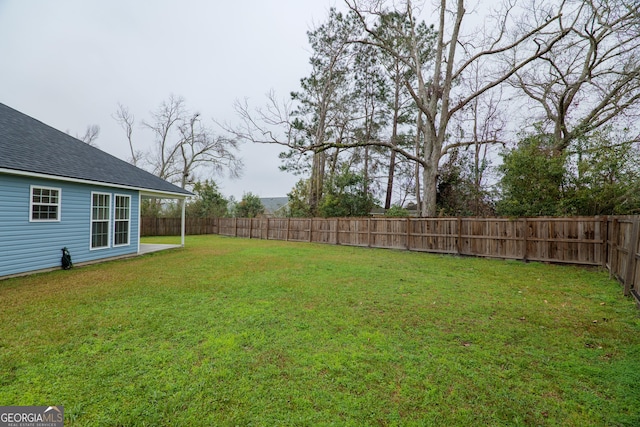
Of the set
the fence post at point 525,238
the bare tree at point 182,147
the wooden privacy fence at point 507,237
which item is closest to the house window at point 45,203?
the wooden privacy fence at point 507,237

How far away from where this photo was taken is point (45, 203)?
7051mm

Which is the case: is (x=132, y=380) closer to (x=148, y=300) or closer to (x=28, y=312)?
(x=148, y=300)

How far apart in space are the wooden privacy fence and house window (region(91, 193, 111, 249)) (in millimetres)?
9730

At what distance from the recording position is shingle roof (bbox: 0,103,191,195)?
6683 mm

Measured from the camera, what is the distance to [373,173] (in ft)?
71.4

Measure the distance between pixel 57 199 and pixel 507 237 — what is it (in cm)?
1353

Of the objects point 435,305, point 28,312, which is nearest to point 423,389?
point 435,305

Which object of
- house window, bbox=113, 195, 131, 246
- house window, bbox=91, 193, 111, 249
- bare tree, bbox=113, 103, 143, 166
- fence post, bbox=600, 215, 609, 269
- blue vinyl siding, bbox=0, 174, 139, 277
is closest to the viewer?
blue vinyl siding, bbox=0, 174, 139, 277

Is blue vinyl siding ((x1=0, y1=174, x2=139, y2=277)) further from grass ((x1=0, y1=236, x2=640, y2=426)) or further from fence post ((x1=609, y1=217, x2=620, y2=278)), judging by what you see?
fence post ((x1=609, y1=217, x2=620, y2=278))

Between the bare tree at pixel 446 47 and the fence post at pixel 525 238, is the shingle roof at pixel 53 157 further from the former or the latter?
the fence post at pixel 525 238

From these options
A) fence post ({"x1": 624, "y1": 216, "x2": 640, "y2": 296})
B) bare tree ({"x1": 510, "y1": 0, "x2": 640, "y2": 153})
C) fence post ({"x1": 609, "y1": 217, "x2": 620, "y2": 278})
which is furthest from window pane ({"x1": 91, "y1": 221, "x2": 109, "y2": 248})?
bare tree ({"x1": 510, "y1": 0, "x2": 640, "y2": 153})

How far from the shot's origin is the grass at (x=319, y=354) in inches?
83.7

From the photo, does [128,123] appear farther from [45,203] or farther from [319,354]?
[319,354]

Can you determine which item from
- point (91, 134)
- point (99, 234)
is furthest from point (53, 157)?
point (91, 134)
